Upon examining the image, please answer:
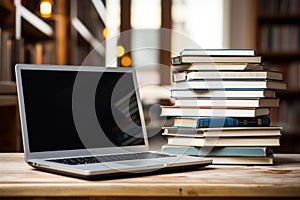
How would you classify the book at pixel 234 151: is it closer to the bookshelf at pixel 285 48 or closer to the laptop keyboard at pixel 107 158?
the laptop keyboard at pixel 107 158

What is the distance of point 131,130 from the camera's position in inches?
50.9

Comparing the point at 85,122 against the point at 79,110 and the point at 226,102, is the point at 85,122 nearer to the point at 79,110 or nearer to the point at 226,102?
the point at 79,110

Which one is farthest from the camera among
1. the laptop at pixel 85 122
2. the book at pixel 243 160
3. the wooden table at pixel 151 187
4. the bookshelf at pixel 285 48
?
the bookshelf at pixel 285 48

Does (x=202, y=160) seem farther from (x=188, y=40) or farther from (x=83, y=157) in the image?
(x=188, y=40)

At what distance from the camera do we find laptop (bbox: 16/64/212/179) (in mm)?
1070

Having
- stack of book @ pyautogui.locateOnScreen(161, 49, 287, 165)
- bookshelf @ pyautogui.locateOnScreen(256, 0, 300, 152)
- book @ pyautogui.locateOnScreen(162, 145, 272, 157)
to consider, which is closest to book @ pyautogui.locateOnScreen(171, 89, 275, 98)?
stack of book @ pyautogui.locateOnScreen(161, 49, 287, 165)

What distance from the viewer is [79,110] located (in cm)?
123

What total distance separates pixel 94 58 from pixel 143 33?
849mm

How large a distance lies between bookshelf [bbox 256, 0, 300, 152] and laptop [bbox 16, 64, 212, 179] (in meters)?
3.33

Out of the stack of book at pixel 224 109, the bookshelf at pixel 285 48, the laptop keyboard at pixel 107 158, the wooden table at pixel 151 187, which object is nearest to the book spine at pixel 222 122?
the stack of book at pixel 224 109

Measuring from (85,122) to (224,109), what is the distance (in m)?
0.33

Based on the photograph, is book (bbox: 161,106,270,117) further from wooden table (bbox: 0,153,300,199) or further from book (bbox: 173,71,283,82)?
wooden table (bbox: 0,153,300,199)

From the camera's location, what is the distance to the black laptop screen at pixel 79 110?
1145 mm

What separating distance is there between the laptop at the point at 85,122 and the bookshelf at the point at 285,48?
10.9ft
